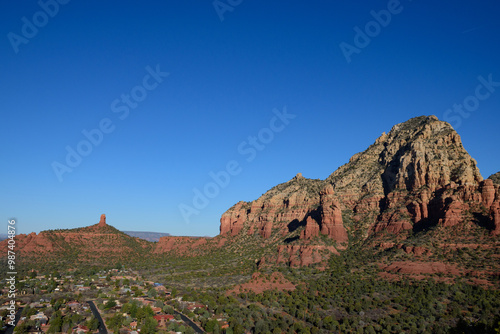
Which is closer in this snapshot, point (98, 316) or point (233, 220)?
point (98, 316)

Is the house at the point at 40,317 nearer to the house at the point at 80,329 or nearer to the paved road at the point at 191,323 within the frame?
the house at the point at 80,329

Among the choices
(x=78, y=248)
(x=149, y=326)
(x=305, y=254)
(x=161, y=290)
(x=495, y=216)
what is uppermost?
Answer: (x=495, y=216)

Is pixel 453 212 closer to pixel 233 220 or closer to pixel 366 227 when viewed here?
pixel 366 227

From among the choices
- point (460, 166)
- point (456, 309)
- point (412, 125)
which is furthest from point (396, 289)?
point (412, 125)

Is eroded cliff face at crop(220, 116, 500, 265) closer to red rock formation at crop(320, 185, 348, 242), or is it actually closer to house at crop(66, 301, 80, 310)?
red rock formation at crop(320, 185, 348, 242)

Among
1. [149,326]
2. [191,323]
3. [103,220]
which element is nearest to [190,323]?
[191,323]

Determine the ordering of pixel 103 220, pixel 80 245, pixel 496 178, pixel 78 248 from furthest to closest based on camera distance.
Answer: pixel 103 220
pixel 80 245
pixel 78 248
pixel 496 178

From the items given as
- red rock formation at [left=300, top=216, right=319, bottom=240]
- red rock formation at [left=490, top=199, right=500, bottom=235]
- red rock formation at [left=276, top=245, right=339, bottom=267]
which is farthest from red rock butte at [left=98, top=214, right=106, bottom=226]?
red rock formation at [left=490, top=199, right=500, bottom=235]

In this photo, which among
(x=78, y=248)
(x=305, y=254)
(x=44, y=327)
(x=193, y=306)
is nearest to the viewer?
(x=44, y=327)

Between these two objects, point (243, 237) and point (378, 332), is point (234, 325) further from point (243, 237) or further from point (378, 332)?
point (243, 237)
